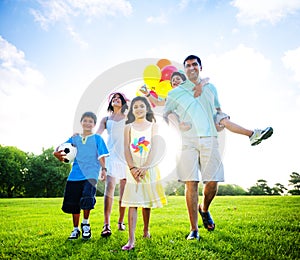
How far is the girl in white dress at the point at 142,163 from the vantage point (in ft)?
10.4

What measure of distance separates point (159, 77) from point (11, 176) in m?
27.5

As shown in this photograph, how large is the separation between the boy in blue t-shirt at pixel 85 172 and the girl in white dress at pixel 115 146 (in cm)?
20

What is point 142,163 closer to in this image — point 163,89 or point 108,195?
point 108,195

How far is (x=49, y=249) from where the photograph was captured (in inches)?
123

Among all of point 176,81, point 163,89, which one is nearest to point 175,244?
point 176,81

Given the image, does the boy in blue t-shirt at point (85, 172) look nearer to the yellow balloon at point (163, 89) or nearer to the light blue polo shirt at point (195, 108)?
the light blue polo shirt at point (195, 108)

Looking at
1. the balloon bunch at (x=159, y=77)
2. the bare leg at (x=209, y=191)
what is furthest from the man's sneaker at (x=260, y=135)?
the balloon bunch at (x=159, y=77)

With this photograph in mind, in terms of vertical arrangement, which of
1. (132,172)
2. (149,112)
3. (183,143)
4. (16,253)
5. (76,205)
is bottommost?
(16,253)

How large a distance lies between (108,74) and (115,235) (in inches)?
108

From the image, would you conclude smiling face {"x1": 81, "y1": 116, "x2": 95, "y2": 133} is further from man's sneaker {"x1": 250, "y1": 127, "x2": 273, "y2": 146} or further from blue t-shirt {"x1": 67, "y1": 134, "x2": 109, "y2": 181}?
man's sneaker {"x1": 250, "y1": 127, "x2": 273, "y2": 146}

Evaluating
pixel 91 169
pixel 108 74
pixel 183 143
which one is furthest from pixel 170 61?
pixel 91 169

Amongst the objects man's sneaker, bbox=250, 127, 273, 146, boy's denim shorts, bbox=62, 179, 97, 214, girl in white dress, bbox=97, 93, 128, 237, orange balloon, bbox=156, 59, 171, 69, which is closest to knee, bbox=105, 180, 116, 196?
girl in white dress, bbox=97, 93, 128, 237

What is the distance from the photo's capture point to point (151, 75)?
4789mm

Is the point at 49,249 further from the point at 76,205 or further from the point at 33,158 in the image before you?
the point at 33,158
